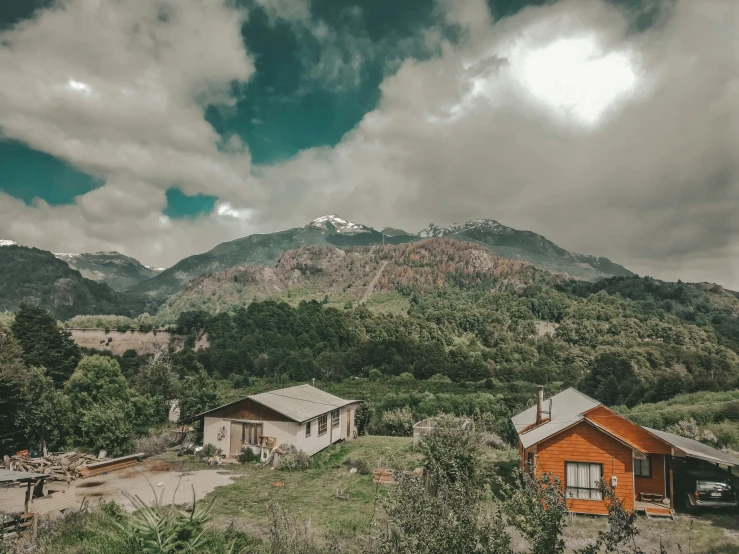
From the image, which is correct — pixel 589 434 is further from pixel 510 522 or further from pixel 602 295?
pixel 602 295

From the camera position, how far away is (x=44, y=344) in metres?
45.0

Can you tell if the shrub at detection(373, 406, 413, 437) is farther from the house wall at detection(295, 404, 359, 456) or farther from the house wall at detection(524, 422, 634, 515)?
the house wall at detection(524, 422, 634, 515)

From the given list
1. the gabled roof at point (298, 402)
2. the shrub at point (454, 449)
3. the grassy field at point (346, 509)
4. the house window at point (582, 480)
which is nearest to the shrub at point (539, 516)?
the grassy field at point (346, 509)

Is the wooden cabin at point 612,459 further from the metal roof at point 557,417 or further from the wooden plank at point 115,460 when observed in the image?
the wooden plank at point 115,460

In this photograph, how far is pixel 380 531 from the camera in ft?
22.6

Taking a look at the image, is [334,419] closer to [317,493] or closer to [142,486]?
[317,493]

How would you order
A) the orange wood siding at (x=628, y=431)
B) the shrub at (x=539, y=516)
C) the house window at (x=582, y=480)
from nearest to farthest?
the shrub at (x=539, y=516) < the house window at (x=582, y=480) < the orange wood siding at (x=628, y=431)

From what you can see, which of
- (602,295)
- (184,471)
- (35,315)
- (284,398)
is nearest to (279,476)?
(184,471)

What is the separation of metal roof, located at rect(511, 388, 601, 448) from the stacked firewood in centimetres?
2181

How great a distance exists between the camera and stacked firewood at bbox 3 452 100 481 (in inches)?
875

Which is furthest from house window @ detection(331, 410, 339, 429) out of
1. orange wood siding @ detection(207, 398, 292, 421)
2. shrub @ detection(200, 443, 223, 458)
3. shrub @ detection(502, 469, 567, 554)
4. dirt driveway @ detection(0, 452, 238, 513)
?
shrub @ detection(502, 469, 567, 554)

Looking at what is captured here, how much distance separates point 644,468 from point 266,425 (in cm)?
1872

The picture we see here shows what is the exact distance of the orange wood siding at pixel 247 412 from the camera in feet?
85.9

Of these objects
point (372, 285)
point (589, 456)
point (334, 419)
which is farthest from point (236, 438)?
point (372, 285)
